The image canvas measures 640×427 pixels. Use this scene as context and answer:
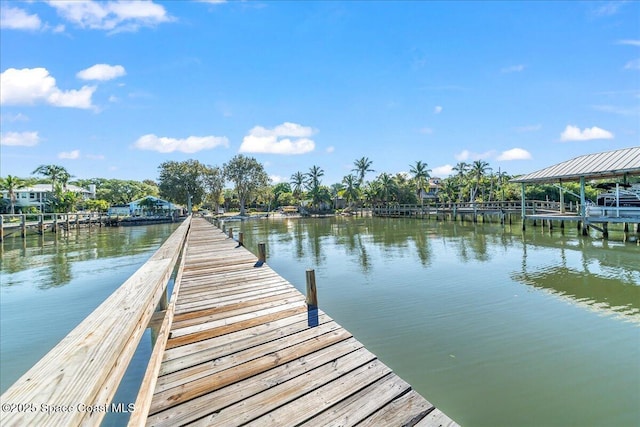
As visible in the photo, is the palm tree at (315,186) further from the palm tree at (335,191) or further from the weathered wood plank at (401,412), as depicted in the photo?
the weathered wood plank at (401,412)

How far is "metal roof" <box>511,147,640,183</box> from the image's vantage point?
17.7m

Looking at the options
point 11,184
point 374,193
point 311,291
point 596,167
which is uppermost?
point 11,184

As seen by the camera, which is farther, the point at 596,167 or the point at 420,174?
the point at 420,174

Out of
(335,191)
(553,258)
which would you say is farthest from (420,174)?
(553,258)

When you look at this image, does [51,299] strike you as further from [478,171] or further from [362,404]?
[478,171]

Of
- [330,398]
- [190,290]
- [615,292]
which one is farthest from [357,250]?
[330,398]

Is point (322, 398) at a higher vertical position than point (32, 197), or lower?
lower

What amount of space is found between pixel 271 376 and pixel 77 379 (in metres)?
2.31

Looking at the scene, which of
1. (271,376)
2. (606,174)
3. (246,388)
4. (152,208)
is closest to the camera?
(246,388)

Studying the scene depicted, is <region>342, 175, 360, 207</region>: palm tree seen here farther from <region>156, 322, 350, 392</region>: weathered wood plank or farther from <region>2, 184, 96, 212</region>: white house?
<region>156, 322, 350, 392</region>: weathered wood plank

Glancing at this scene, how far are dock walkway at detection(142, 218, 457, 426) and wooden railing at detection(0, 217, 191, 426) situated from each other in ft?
3.70

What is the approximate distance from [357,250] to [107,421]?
1454cm

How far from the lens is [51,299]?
9828 millimetres

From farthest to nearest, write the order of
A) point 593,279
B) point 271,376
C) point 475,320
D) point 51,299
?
point 593,279, point 51,299, point 475,320, point 271,376
